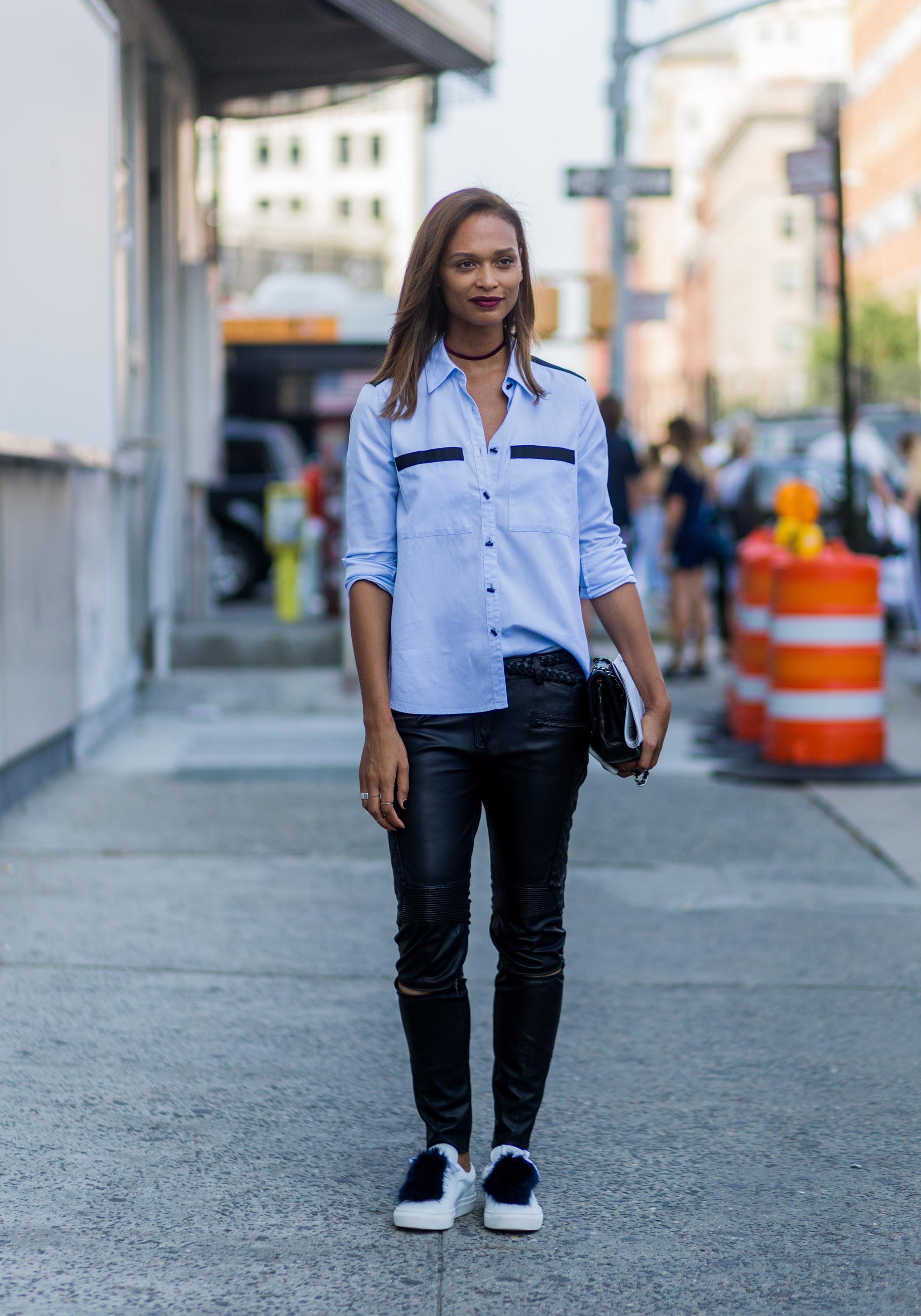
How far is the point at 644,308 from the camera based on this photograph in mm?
18875

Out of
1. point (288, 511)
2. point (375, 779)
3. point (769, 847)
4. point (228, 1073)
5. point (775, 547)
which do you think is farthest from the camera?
point (288, 511)

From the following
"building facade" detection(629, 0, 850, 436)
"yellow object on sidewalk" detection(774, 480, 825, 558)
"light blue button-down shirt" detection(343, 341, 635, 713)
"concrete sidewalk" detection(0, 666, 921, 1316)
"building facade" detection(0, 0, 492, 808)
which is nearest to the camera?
"concrete sidewalk" detection(0, 666, 921, 1316)

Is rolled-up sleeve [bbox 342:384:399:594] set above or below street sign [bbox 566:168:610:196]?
below

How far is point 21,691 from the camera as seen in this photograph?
7.62 meters

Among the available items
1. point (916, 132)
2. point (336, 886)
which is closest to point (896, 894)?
point (336, 886)

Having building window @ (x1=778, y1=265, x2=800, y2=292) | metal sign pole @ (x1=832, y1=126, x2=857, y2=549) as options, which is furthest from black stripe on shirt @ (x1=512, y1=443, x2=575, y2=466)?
building window @ (x1=778, y1=265, x2=800, y2=292)

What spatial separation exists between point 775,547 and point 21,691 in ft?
15.6

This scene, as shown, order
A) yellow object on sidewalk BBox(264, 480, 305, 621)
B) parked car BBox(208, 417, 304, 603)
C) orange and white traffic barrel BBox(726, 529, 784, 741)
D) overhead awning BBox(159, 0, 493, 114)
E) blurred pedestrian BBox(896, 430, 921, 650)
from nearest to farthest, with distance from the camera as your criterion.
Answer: orange and white traffic barrel BBox(726, 529, 784, 741) → overhead awning BBox(159, 0, 493, 114) → yellow object on sidewalk BBox(264, 480, 305, 621) → blurred pedestrian BBox(896, 430, 921, 650) → parked car BBox(208, 417, 304, 603)

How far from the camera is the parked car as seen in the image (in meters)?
20.2

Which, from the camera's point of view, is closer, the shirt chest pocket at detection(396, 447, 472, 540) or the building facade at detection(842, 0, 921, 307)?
the shirt chest pocket at detection(396, 447, 472, 540)

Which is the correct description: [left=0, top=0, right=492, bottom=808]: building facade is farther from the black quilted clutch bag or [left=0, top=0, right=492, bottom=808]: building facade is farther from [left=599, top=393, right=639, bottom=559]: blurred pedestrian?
the black quilted clutch bag

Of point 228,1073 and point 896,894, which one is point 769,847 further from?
point 228,1073

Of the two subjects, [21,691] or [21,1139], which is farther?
[21,691]

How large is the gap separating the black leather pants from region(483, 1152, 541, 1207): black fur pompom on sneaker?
46 mm
